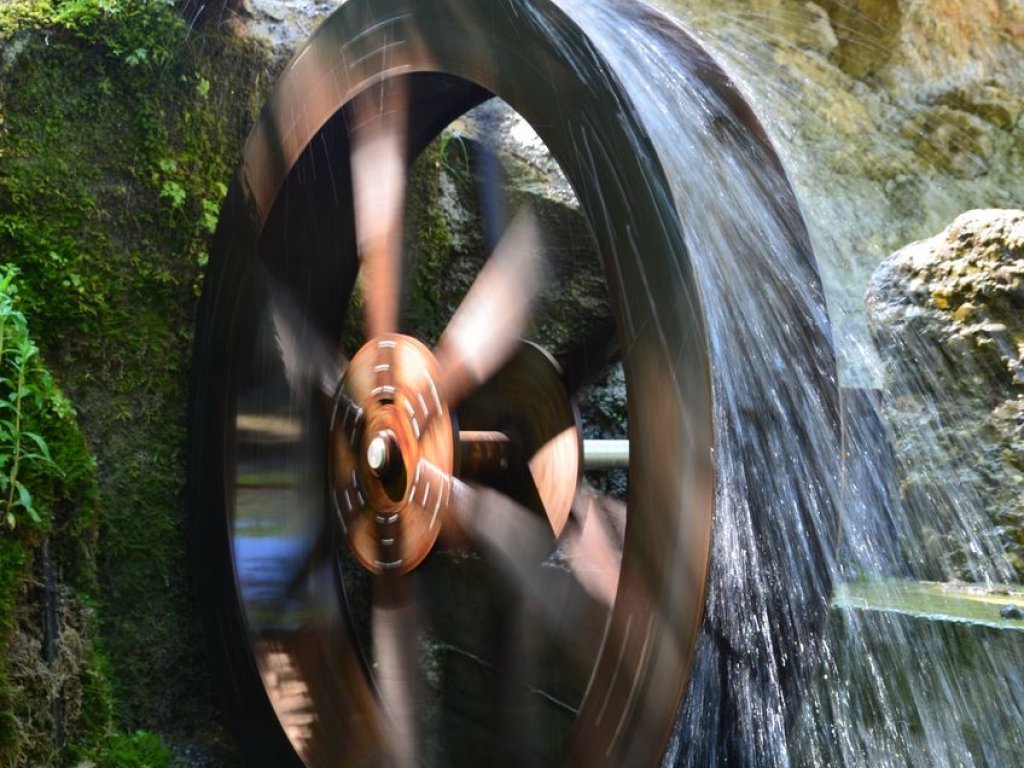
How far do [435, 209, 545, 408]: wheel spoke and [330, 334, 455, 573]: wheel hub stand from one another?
0.08 m

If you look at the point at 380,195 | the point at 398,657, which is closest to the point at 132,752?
the point at 398,657

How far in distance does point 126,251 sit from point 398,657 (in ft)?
4.30

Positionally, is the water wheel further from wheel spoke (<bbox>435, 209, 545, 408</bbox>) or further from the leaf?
the leaf

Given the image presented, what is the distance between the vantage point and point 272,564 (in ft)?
9.91

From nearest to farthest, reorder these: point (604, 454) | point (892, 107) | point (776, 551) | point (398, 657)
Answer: point (776, 551) → point (398, 657) → point (604, 454) → point (892, 107)

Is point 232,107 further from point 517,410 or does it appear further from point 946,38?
point 946,38

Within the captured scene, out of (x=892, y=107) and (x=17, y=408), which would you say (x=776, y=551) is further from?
(x=892, y=107)

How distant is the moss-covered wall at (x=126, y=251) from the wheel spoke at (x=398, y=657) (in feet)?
1.93

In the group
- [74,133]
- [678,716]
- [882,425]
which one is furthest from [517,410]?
[74,133]

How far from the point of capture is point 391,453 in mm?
2588

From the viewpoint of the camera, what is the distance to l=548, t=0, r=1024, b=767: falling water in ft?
6.55

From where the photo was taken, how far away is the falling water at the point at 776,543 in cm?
200

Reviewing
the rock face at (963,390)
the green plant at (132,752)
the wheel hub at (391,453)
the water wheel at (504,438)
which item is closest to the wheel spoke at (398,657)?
the water wheel at (504,438)

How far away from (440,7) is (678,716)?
1.50 meters
